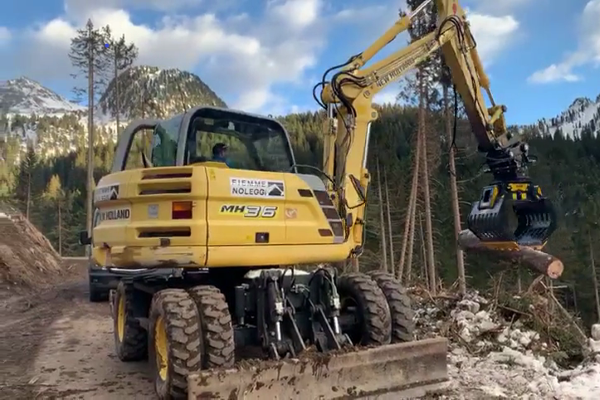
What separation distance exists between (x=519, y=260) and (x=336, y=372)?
410 cm

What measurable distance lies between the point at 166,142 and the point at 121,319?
8.46ft

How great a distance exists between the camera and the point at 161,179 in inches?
207

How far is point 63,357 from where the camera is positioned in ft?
24.8

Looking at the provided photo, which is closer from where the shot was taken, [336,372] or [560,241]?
[336,372]

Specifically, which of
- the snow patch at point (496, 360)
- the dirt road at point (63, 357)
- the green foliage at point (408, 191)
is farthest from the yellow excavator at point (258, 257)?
the green foliage at point (408, 191)

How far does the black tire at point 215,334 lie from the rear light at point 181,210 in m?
0.77

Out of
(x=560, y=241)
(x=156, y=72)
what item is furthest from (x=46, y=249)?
(x=560, y=241)

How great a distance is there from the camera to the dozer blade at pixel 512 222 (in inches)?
299

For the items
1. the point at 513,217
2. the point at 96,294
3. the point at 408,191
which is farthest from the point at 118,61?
the point at 513,217

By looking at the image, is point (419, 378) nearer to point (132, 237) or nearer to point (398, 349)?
point (398, 349)

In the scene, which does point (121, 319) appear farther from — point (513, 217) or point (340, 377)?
point (513, 217)

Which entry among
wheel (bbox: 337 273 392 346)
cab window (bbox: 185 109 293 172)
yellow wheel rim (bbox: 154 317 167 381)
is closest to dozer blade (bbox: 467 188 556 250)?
wheel (bbox: 337 273 392 346)

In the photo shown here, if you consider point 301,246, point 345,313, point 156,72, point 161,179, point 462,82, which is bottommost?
point 345,313

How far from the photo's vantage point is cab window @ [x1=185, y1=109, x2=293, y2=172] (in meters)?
6.04
